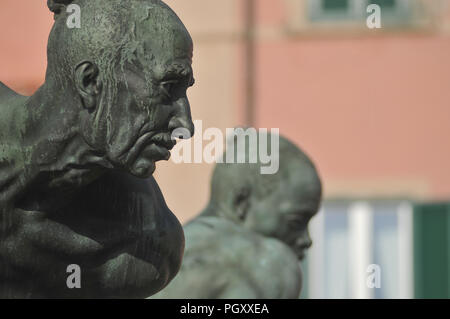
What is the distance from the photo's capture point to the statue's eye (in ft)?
15.6

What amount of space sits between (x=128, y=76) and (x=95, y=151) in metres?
0.19

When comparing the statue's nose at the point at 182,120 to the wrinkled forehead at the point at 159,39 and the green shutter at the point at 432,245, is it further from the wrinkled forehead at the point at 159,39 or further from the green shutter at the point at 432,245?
the green shutter at the point at 432,245

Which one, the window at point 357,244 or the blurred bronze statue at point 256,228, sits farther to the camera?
the window at point 357,244

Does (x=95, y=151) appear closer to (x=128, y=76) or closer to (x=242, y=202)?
(x=128, y=76)

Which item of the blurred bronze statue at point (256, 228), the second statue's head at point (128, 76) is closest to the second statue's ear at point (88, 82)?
the second statue's head at point (128, 76)

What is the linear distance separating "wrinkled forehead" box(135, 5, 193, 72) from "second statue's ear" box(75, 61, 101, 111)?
108 millimetres

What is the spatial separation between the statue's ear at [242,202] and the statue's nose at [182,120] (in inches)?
108

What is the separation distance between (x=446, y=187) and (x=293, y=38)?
216 centimetres

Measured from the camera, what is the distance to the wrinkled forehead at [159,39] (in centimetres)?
473

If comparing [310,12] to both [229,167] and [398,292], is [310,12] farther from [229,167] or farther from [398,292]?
[229,167]

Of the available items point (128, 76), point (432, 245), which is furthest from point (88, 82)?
point (432, 245)

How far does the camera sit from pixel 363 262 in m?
20.8
